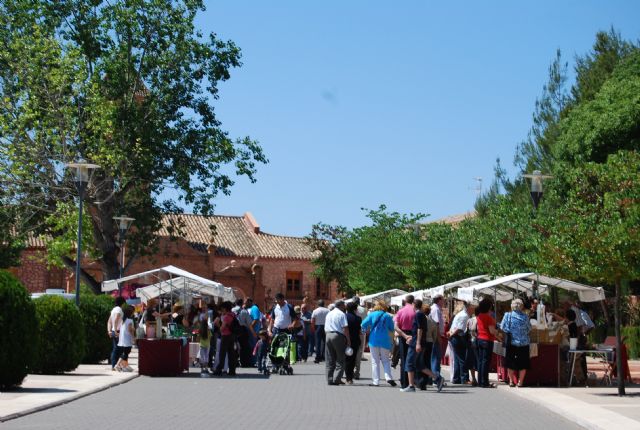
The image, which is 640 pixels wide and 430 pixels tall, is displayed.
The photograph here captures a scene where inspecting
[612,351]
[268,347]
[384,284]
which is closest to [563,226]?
[612,351]

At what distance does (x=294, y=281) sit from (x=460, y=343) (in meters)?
58.6

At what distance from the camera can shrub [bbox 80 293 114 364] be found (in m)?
27.3

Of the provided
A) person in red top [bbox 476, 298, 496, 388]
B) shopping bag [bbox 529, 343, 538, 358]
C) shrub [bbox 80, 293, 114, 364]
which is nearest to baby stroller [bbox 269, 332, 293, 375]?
shrub [bbox 80, 293, 114, 364]

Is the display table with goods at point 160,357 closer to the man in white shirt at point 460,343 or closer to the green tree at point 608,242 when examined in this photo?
the man in white shirt at point 460,343

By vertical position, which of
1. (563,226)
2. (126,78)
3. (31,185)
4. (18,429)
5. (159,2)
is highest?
(159,2)

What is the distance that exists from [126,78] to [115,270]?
772 cm

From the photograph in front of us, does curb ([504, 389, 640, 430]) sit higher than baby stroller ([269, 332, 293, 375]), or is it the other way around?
baby stroller ([269, 332, 293, 375])

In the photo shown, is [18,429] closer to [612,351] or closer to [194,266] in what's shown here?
[612,351]

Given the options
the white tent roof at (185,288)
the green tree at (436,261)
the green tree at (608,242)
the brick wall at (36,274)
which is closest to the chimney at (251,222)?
the brick wall at (36,274)

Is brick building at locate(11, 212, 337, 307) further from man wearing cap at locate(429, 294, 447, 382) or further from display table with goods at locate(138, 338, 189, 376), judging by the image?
man wearing cap at locate(429, 294, 447, 382)

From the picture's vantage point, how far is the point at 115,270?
4322 centimetres

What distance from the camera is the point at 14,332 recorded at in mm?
17594

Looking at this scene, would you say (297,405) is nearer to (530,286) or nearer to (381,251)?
(530,286)

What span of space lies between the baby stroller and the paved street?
3.37 meters
